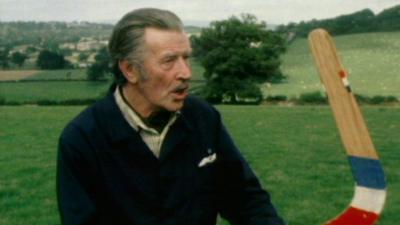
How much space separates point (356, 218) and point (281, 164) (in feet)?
37.0

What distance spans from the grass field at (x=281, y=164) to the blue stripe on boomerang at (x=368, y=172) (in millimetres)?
6462

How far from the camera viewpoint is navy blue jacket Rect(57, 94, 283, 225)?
2762mm

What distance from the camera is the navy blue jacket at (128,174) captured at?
2762 millimetres

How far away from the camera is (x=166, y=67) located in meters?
2.80

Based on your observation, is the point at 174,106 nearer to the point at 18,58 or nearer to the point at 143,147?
the point at 143,147

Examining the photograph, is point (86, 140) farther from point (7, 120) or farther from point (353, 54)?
point (353, 54)

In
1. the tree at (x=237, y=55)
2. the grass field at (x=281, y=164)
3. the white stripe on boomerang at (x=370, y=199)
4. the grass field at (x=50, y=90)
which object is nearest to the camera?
the white stripe on boomerang at (x=370, y=199)

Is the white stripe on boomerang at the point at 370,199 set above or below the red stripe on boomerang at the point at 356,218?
above

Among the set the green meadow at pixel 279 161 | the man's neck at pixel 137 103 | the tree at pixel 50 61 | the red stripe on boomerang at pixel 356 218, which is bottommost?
the tree at pixel 50 61

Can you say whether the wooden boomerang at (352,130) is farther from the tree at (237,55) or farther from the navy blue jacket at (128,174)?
the tree at (237,55)

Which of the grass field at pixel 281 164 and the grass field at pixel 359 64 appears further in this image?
the grass field at pixel 359 64

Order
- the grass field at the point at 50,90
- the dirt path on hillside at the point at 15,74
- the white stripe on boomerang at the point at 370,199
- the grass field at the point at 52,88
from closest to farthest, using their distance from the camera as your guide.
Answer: the white stripe on boomerang at the point at 370,199 → the grass field at the point at 50,90 → the grass field at the point at 52,88 → the dirt path on hillside at the point at 15,74

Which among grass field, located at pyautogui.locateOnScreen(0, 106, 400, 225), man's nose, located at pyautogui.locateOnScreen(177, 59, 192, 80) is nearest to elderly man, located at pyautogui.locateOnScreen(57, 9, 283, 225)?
man's nose, located at pyautogui.locateOnScreen(177, 59, 192, 80)

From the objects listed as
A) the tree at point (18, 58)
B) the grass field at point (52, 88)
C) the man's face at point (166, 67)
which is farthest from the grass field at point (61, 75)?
the man's face at point (166, 67)
